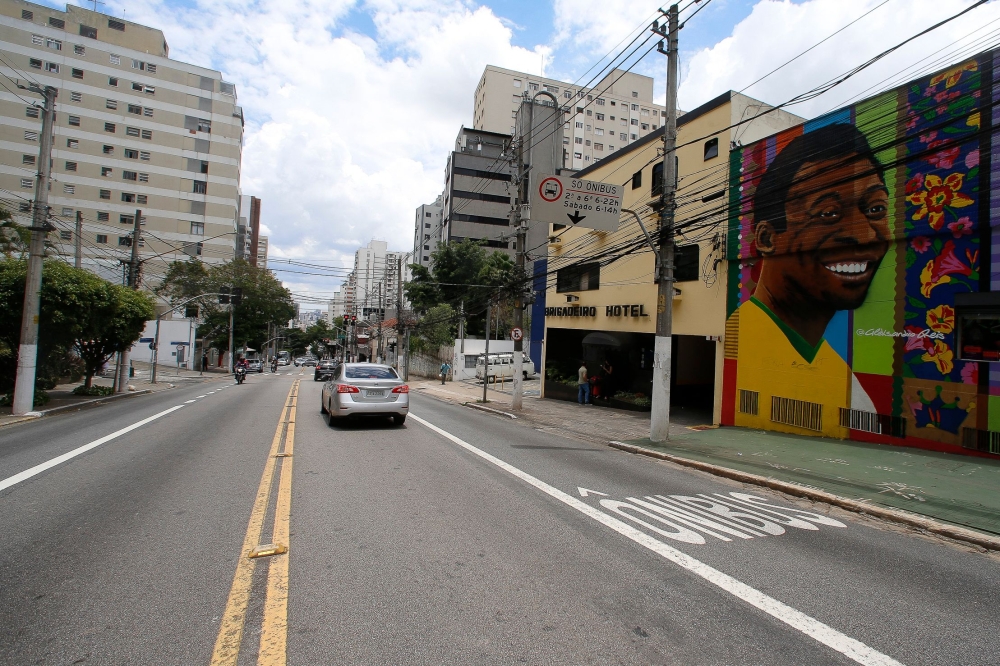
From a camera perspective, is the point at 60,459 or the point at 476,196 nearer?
the point at 60,459

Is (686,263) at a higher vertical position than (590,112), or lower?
lower

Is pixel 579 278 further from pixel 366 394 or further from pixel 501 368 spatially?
pixel 501 368

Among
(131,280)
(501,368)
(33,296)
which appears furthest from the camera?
(501,368)

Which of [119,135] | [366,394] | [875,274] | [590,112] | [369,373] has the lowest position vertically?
[366,394]

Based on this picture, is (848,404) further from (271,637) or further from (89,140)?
(89,140)

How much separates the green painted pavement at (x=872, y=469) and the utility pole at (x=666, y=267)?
0.71 metres

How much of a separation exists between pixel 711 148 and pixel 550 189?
21.7 feet

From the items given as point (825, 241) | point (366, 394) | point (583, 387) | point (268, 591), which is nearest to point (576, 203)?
point (825, 241)

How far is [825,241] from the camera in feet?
37.8

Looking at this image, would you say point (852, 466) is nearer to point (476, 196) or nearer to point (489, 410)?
point (489, 410)

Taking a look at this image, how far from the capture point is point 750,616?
3.40 metres
